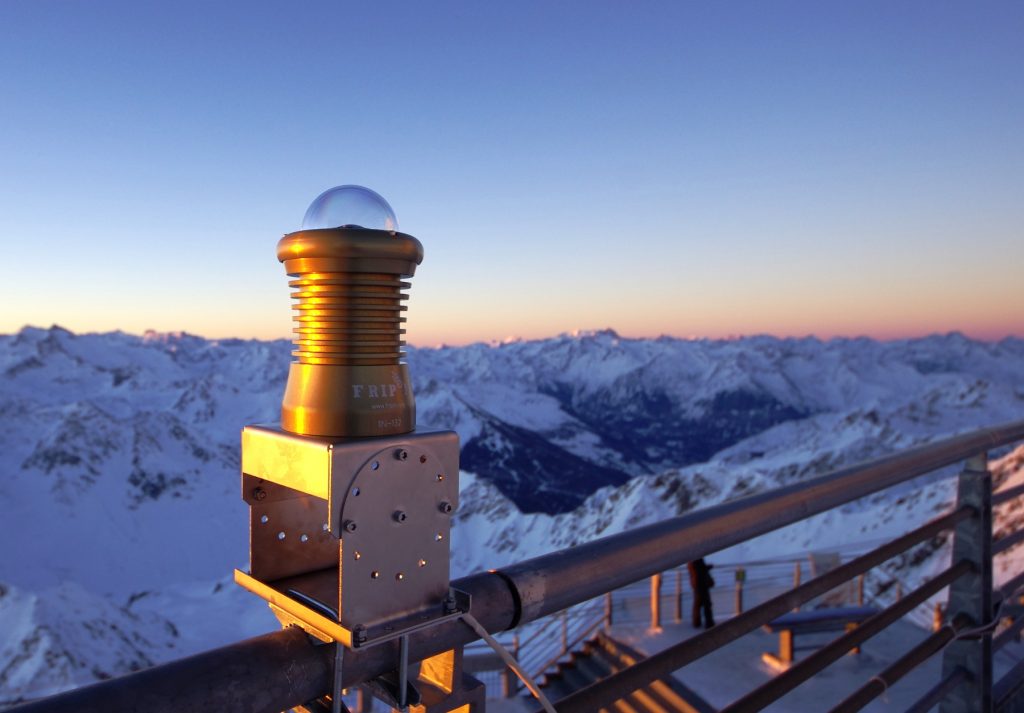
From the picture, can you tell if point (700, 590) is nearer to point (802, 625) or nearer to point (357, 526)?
point (802, 625)

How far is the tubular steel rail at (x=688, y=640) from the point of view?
1.00 meters

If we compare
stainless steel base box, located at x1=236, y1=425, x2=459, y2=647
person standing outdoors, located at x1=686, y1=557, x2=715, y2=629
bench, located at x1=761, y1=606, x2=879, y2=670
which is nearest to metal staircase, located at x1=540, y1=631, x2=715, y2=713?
person standing outdoors, located at x1=686, y1=557, x2=715, y2=629

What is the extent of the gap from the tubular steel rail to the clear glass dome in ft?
2.49

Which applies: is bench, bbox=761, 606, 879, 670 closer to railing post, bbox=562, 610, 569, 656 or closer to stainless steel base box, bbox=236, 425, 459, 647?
railing post, bbox=562, 610, 569, 656

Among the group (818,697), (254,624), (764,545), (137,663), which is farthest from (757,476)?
(818,697)

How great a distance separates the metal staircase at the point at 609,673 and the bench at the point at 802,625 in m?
1.25

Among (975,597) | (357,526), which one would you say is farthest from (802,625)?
(357,526)

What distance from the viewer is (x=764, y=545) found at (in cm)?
7194

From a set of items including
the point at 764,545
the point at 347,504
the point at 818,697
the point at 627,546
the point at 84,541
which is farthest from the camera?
the point at 84,541

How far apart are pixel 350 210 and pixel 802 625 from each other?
8027 millimetres

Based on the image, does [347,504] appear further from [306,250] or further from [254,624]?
[254,624]

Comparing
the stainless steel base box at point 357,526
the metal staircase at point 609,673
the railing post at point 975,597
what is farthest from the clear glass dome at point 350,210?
the metal staircase at point 609,673

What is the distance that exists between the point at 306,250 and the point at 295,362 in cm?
23

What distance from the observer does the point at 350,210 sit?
147 cm
